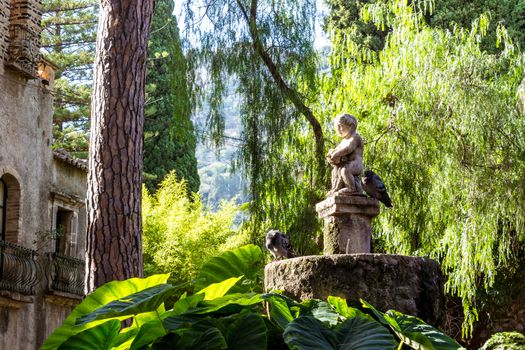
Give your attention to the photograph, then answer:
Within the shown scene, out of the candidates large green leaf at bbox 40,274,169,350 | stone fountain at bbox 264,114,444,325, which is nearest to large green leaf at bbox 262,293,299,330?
large green leaf at bbox 40,274,169,350

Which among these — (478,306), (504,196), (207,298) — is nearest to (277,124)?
(504,196)

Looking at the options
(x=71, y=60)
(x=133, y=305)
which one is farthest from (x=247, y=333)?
(x=71, y=60)

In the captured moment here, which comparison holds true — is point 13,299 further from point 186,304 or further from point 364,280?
point 186,304

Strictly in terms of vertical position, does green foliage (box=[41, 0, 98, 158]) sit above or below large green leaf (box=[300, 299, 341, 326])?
above

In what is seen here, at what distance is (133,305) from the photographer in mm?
2531

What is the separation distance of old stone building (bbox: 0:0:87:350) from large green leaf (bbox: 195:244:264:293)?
50.7 ft

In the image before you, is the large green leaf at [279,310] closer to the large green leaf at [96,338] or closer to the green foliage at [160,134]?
the large green leaf at [96,338]

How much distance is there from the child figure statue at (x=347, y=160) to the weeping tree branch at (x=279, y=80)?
6.66 m

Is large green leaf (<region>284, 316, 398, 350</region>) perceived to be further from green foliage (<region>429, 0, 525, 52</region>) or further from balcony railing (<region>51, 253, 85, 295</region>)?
green foliage (<region>429, 0, 525, 52</region>)

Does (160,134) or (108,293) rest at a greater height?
(160,134)

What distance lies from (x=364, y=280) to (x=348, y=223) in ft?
6.37

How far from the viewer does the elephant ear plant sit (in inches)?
92.8

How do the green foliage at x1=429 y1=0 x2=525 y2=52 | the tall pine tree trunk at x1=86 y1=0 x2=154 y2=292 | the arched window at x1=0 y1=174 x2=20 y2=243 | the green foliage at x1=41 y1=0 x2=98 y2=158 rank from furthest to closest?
the green foliage at x1=41 y1=0 x2=98 y2=158, the green foliage at x1=429 y1=0 x2=525 y2=52, the arched window at x1=0 y1=174 x2=20 y2=243, the tall pine tree trunk at x1=86 y1=0 x2=154 y2=292

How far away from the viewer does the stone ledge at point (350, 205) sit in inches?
340
